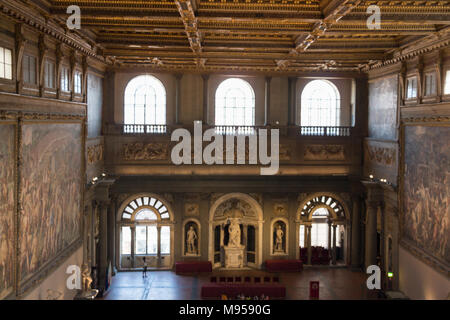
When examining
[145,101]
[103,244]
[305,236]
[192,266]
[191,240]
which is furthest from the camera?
[305,236]

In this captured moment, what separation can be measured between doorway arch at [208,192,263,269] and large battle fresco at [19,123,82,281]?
9841mm

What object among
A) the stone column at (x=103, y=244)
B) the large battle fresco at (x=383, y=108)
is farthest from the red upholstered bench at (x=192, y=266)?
the large battle fresco at (x=383, y=108)

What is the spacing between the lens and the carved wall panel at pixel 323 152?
2800cm

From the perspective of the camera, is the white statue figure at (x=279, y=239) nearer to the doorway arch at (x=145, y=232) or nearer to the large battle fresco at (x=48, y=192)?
the doorway arch at (x=145, y=232)

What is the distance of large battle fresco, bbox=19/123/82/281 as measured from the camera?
47.2 feet

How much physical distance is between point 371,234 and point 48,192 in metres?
16.5

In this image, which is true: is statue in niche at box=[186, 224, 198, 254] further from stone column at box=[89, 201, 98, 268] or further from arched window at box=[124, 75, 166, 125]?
arched window at box=[124, 75, 166, 125]

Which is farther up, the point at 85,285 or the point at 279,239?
the point at 279,239

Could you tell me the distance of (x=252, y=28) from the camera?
17.1m

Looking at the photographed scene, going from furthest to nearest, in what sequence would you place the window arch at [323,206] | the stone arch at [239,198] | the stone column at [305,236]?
1. the stone column at [305,236]
2. the window arch at [323,206]
3. the stone arch at [239,198]

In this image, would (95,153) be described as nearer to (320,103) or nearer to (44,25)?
(44,25)

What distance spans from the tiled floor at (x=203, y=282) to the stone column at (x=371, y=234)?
4.76ft

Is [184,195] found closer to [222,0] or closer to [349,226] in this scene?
[349,226]

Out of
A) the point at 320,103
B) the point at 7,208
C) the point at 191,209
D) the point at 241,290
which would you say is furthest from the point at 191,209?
the point at 7,208
